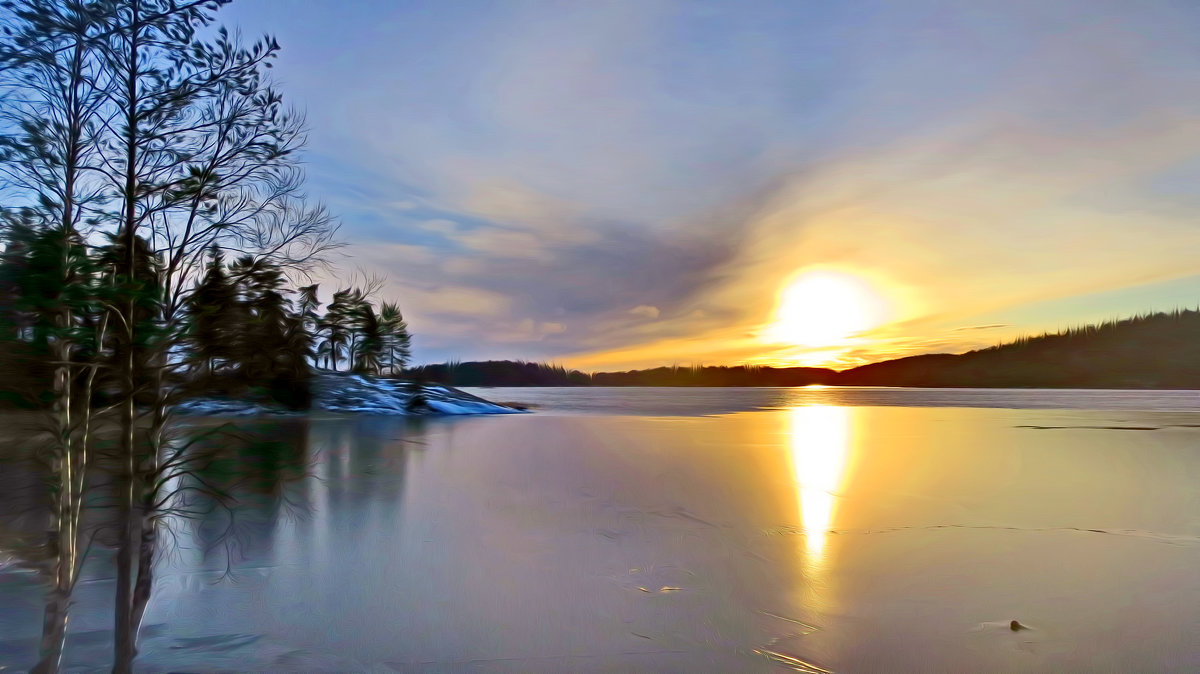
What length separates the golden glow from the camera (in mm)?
11250

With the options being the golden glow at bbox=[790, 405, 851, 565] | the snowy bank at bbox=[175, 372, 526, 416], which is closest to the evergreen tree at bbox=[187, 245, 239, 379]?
the golden glow at bbox=[790, 405, 851, 565]

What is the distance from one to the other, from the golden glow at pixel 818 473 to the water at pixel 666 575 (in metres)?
0.14

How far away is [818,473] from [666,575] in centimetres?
1116

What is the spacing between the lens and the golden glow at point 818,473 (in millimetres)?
11250

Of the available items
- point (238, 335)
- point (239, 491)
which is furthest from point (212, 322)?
point (239, 491)

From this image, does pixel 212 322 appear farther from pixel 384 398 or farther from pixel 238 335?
pixel 384 398

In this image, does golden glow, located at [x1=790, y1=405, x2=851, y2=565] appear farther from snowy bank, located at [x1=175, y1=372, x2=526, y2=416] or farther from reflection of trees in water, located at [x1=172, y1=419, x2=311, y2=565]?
snowy bank, located at [x1=175, y1=372, x2=526, y2=416]

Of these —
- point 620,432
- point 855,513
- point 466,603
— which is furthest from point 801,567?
point 620,432

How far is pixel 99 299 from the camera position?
15.8ft

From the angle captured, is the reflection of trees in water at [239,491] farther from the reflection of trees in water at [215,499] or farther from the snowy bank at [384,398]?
the snowy bank at [384,398]

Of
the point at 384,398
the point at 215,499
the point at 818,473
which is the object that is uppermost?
the point at 384,398

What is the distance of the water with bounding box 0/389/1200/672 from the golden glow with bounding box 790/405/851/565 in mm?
141

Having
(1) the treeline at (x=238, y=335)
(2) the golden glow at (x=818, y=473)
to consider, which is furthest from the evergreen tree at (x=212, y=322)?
(2) the golden glow at (x=818, y=473)

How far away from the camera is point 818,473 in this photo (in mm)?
18000
